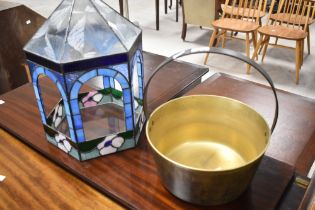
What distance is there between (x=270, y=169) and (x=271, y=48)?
9.32ft

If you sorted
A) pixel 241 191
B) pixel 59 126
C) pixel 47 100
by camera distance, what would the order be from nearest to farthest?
1. pixel 241 191
2. pixel 59 126
3. pixel 47 100

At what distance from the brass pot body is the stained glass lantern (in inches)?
3.8

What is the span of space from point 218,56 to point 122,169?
101 inches

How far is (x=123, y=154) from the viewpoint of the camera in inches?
30.6

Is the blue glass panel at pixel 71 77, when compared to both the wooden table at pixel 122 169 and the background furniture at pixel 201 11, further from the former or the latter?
the background furniture at pixel 201 11

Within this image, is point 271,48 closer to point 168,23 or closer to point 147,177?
point 168,23

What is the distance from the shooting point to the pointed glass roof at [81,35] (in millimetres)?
645

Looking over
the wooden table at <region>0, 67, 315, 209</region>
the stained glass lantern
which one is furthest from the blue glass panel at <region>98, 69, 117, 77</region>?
the wooden table at <region>0, 67, 315, 209</region>

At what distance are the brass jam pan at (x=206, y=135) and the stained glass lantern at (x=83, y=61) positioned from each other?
85 mm

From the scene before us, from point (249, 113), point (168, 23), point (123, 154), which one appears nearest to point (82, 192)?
point (123, 154)

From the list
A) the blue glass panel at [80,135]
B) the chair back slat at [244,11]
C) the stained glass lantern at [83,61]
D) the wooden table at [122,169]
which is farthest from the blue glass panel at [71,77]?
the chair back slat at [244,11]

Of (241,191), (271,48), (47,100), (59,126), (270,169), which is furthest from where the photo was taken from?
(271,48)

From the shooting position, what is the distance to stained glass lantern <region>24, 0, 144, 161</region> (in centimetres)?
64

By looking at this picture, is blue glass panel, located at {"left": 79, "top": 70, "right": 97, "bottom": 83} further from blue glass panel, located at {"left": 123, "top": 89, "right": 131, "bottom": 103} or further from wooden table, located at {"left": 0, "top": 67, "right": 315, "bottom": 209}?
wooden table, located at {"left": 0, "top": 67, "right": 315, "bottom": 209}
